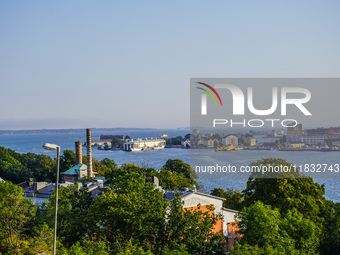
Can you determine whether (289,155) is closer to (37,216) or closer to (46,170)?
(46,170)

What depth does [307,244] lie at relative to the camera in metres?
19.8

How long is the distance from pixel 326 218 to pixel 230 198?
7.97 metres

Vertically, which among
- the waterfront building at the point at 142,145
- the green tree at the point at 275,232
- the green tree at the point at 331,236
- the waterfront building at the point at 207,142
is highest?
the waterfront building at the point at 207,142

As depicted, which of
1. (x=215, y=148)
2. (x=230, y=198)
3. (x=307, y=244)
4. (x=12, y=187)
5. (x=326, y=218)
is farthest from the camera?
(x=215, y=148)

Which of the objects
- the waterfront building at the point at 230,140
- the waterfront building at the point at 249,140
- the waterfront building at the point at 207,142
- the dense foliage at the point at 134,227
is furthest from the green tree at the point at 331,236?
the waterfront building at the point at 207,142

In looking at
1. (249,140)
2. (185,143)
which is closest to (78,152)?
→ (249,140)

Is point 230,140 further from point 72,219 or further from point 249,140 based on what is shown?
point 72,219

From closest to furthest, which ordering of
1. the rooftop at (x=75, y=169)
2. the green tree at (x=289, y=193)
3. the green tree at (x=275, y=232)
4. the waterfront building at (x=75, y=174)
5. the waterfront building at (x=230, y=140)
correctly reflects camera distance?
1. the green tree at (x=275, y=232)
2. the green tree at (x=289, y=193)
3. the waterfront building at (x=75, y=174)
4. the rooftop at (x=75, y=169)
5. the waterfront building at (x=230, y=140)

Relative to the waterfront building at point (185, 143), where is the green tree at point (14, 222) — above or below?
above

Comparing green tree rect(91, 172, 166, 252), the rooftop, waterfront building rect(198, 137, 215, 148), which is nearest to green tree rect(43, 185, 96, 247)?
green tree rect(91, 172, 166, 252)

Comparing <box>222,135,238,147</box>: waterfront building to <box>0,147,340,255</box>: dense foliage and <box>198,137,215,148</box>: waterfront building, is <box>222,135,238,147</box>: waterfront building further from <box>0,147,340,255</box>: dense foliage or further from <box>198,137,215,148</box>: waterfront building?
<box>0,147,340,255</box>: dense foliage

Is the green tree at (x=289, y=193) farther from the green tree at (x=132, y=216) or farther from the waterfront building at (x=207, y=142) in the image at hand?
the waterfront building at (x=207, y=142)

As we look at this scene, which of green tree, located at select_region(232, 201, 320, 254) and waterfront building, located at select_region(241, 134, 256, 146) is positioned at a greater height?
waterfront building, located at select_region(241, 134, 256, 146)

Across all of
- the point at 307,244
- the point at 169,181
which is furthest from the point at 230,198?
the point at 307,244
